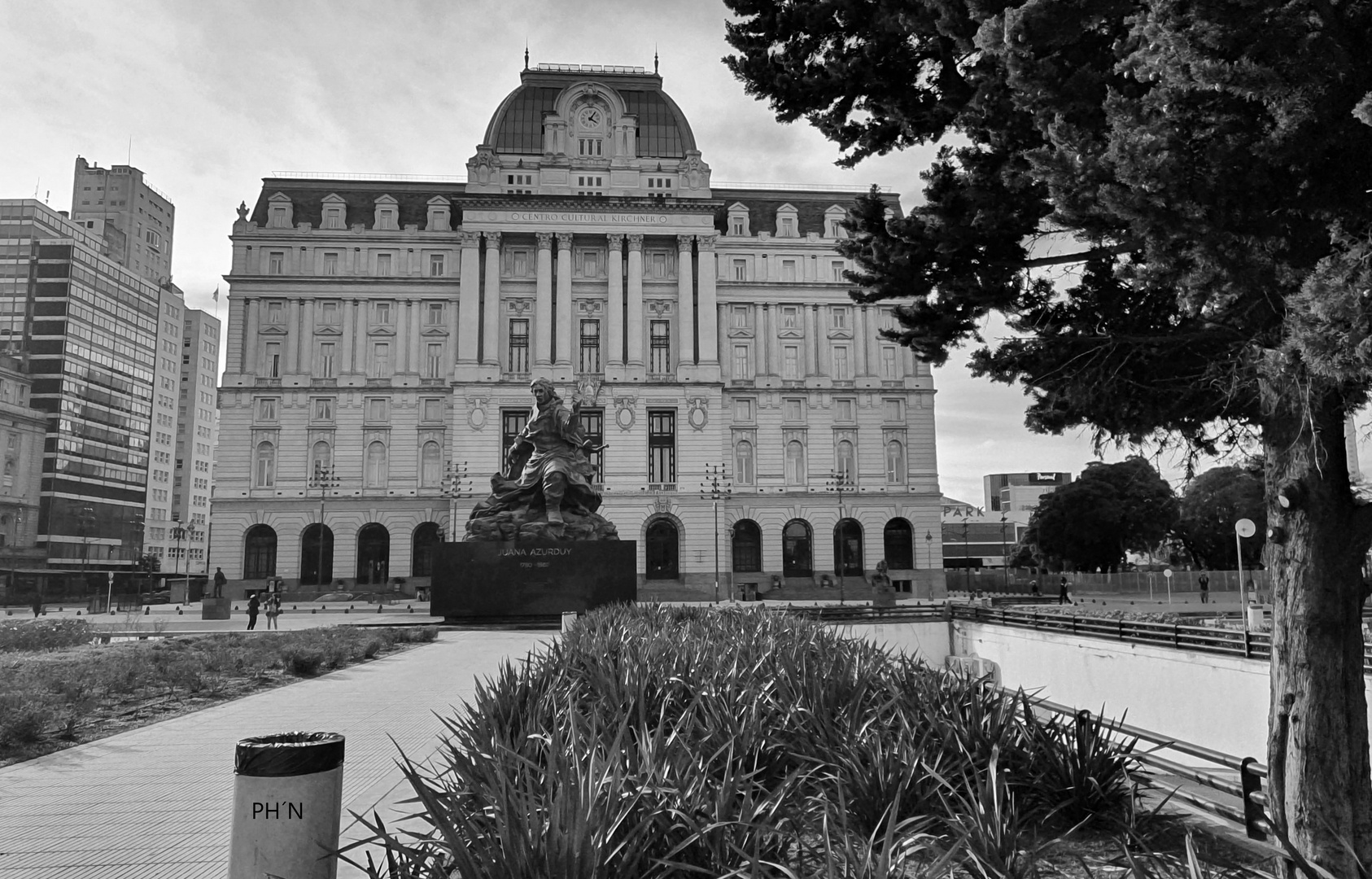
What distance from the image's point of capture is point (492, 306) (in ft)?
202

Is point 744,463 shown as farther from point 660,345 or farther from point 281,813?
point 281,813

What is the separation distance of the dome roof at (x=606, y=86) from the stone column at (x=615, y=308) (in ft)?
24.3

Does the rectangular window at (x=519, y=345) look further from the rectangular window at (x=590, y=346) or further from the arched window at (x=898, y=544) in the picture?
the arched window at (x=898, y=544)

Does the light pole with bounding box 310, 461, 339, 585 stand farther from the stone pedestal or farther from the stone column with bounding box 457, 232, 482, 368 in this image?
the stone pedestal

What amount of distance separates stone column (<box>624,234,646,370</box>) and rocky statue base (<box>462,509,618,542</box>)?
106ft

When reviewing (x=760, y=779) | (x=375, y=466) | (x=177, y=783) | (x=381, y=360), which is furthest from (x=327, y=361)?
A: (x=760, y=779)

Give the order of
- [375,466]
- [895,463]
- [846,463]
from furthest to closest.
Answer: [895,463]
[846,463]
[375,466]

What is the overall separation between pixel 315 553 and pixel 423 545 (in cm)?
694

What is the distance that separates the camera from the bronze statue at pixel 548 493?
1163 inches

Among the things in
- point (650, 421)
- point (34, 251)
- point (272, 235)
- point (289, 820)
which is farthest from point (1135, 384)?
point (34, 251)

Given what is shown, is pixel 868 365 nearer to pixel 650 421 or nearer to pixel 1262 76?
pixel 650 421

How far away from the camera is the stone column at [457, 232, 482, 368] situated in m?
60.6

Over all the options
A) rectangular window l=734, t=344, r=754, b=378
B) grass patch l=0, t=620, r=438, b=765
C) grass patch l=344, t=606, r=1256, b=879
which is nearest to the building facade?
rectangular window l=734, t=344, r=754, b=378

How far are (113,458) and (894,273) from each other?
110719 millimetres
